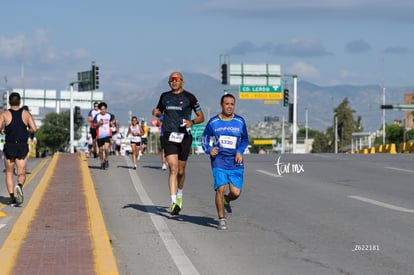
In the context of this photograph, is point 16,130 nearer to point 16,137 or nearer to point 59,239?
point 16,137

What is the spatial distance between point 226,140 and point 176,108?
1.60 metres

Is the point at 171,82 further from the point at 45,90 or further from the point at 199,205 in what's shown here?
the point at 45,90

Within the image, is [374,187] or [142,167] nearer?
[374,187]

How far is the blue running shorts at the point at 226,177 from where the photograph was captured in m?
11.3

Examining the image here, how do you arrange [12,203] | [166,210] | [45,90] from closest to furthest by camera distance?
[166,210], [12,203], [45,90]

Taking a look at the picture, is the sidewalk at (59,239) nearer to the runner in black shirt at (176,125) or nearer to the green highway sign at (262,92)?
the runner in black shirt at (176,125)

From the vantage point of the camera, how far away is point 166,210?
44.8ft

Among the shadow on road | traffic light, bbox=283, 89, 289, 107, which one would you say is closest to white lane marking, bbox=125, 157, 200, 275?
the shadow on road

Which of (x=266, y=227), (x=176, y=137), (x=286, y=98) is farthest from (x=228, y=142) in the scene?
(x=286, y=98)

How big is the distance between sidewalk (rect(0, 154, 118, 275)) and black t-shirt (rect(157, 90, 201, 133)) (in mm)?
1626

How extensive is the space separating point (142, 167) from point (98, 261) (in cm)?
1674

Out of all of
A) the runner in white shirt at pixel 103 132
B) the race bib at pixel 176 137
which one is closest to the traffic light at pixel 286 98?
the runner in white shirt at pixel 103 132

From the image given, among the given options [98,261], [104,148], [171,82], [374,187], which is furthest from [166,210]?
[104,148]

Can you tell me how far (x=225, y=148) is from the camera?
1132cm
